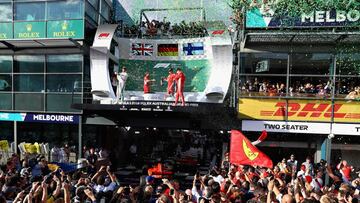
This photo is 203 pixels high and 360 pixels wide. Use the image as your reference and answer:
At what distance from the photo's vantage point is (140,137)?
24.3 meters

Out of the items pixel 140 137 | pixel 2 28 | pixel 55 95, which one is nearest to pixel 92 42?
pixel 55 95

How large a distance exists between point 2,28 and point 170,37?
828cm

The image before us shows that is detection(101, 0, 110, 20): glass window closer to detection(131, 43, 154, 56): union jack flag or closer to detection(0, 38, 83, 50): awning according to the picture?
detection(131, 43, 154, 56): union jack flag

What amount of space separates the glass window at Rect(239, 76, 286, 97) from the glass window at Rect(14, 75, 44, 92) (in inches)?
394

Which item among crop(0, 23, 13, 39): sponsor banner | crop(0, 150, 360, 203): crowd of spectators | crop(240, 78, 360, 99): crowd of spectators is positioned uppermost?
crop(0, 23, 13, 39): sponsor banner

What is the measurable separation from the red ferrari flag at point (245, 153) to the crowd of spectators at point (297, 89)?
6103mm

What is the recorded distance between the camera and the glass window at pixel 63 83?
61.1 ft

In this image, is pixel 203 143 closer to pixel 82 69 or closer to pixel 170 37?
pixel 170 37

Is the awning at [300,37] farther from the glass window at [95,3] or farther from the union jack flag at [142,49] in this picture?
the glass window at [95,3]

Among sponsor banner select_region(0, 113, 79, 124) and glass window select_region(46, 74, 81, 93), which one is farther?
glass window select_region(46, 74, 81, 93)

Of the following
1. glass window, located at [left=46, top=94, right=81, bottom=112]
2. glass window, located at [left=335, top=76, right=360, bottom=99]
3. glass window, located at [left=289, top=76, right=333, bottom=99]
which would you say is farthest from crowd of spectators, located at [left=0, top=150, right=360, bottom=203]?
glass window, located at [left=46, top=94, right=81, bottom=112]

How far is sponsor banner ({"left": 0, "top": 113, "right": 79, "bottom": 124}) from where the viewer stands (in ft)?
60.1

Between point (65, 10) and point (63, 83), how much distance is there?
11.7 feet

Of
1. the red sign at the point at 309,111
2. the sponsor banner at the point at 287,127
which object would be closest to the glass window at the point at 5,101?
the sponsor banner at the point at 287,127
